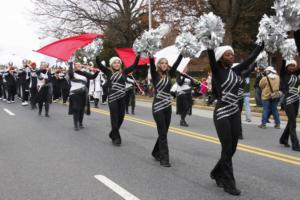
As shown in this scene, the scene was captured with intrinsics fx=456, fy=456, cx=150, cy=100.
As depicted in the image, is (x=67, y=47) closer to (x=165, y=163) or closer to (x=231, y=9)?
(x=165, y=163)

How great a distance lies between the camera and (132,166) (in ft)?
24.1

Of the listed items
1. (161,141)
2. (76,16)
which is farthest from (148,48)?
(76,16)

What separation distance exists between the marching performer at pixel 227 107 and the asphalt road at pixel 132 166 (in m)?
0.27

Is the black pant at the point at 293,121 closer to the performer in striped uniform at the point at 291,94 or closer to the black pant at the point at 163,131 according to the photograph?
the performer in striped uniform at the point at 291,94

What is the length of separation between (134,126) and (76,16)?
2548cm

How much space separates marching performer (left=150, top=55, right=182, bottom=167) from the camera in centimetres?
732

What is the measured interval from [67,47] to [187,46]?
19.9ft

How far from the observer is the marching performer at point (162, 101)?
7316 millimetres

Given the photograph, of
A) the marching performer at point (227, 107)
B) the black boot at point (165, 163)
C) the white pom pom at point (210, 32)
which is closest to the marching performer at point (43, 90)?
the black boot at point (165, 163)

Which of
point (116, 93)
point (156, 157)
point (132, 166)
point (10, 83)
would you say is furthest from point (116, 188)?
point (10, 83)

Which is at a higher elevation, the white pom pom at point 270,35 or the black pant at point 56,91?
the white pom pom at point 270,35

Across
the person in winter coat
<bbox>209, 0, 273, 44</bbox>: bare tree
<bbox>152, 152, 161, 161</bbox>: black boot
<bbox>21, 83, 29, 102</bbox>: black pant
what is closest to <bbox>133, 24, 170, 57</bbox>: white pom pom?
<bbox>152, 152, 161, 161</bbox>: black boot

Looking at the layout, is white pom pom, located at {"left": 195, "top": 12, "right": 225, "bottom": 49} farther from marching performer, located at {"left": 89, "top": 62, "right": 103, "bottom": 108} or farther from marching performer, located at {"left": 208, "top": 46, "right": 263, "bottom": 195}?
marching performer, located at {"left": 89, "top": 62, "right": 103, "bottom": 108}

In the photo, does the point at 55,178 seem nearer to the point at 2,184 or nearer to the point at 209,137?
the point at 2,184
